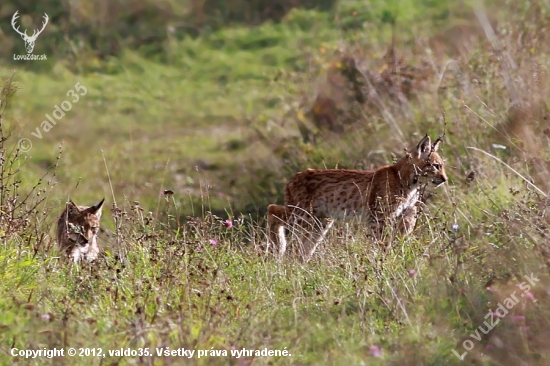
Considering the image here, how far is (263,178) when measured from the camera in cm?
1305

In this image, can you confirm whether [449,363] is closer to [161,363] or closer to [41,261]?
[161,363]

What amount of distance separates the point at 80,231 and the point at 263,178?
431 centimetres

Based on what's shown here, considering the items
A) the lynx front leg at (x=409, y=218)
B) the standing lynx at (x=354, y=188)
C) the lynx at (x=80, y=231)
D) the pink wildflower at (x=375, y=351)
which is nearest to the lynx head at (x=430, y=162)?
the standing lynx at (x=354, y=188)

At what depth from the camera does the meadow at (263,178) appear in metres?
5.91

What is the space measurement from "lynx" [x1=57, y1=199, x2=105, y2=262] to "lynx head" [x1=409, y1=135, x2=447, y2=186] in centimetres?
283

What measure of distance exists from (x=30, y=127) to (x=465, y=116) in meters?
7.95

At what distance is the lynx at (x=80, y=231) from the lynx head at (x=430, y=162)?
9.30 ft

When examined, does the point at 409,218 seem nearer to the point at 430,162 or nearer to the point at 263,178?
the point at 430,162

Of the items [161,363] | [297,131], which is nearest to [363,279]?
[161,363]

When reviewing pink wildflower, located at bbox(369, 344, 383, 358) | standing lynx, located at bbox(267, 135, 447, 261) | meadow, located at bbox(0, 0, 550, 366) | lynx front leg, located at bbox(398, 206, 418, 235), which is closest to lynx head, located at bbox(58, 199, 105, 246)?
meadow, located at bbox(0, 0, 550, 366)

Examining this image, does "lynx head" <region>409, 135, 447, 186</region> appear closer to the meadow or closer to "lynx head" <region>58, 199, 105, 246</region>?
the meadow

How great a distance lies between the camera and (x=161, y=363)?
545 centimetres

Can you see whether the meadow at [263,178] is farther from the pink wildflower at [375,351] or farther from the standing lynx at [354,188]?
the standing lynx at [354,188]

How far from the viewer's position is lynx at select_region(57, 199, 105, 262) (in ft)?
29.6
